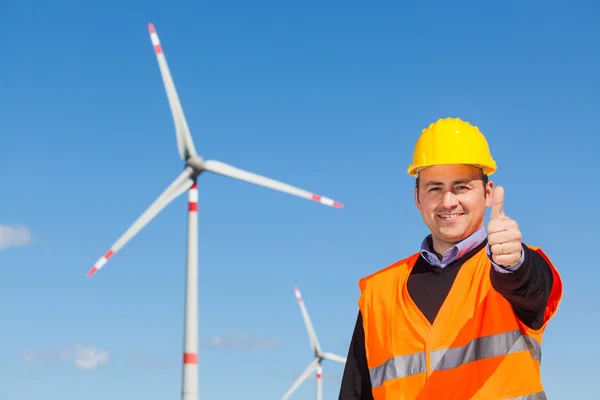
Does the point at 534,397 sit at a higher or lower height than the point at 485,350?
lower

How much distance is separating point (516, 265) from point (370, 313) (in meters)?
1.68

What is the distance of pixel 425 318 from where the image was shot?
579 cm

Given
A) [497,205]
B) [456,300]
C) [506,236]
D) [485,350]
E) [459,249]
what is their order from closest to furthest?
[506,236], [497,205], [485,350], [456,300], [459,249]

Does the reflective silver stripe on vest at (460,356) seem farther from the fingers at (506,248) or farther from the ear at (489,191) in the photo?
the ear at (489,191)

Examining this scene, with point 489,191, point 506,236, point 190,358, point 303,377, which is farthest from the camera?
point 303,377

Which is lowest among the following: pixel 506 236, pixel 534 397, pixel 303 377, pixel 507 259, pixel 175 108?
pixel 534 397

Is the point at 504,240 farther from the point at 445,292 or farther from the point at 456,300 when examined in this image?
the point at 445,292

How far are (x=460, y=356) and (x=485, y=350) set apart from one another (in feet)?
0.69

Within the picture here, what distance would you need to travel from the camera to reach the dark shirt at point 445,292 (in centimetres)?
496

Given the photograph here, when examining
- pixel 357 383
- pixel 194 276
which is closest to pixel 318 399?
pixel 194 276

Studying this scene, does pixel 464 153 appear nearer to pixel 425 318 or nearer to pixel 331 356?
pixel 425 318

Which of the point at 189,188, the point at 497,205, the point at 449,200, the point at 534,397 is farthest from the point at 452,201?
the point at 189,188

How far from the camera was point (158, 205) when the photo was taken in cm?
2658

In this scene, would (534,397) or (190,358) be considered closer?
(534,397)
